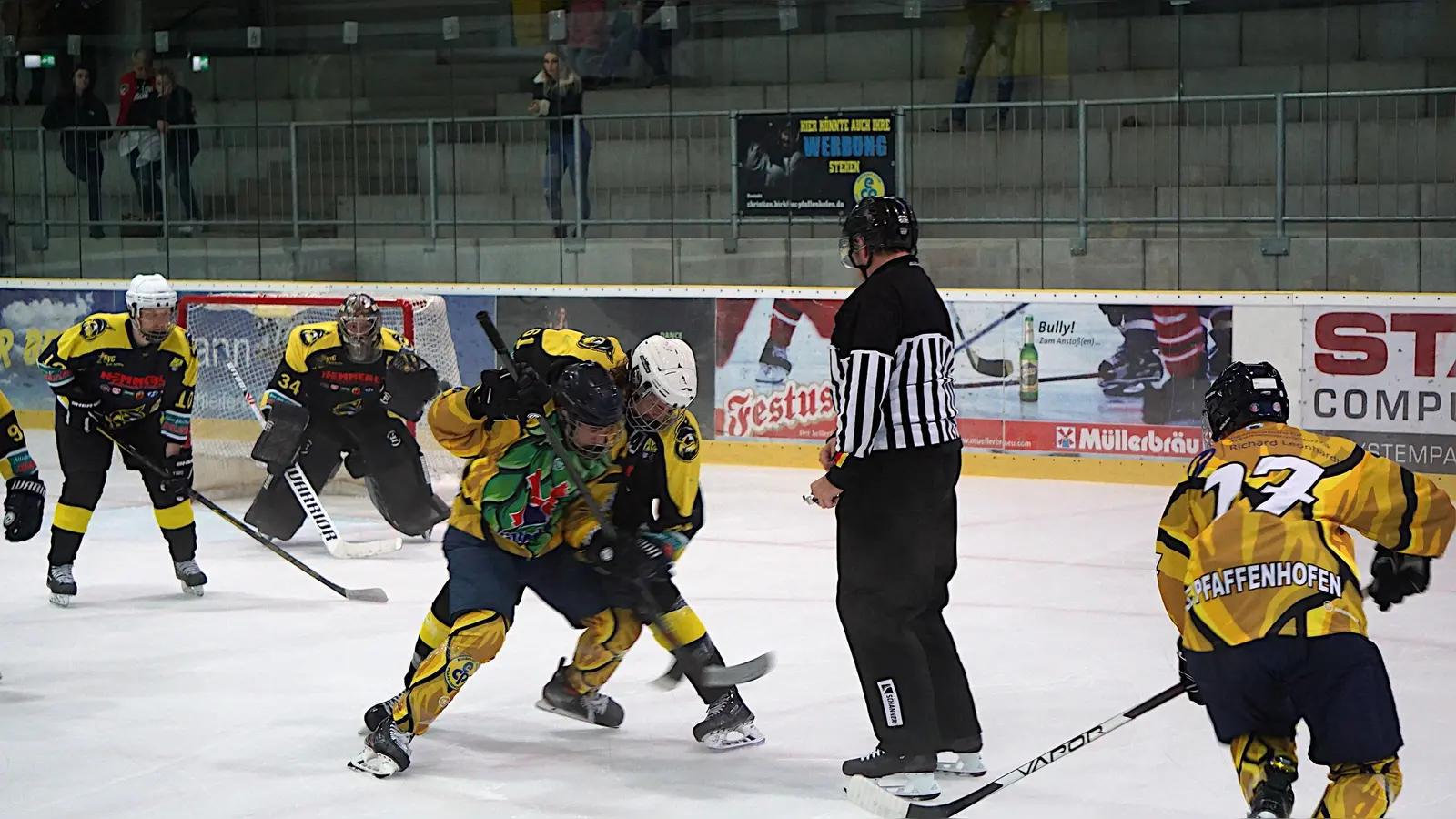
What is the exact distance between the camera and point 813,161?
32.1 ft

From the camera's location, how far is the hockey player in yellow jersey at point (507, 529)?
3.87m

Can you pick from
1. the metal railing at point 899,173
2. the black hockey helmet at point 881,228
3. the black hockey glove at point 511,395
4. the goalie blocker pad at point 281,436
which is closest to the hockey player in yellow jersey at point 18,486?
the black hockey glove at point 511,395

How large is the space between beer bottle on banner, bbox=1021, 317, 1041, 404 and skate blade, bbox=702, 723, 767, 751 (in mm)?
4723

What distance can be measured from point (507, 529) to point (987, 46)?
636cm

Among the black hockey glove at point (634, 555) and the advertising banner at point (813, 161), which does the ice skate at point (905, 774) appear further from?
the advertising banner at point (813, 161)

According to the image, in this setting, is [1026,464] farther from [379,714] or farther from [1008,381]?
[379,714]

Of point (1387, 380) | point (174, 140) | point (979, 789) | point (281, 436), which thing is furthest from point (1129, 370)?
point (174, 140)

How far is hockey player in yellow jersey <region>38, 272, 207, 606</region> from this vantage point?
19.9ft

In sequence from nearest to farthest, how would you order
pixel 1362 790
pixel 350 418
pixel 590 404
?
pixel 1362 790 → pixel 590 404 → pixel 350 418

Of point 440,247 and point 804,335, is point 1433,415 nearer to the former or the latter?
point 804,335

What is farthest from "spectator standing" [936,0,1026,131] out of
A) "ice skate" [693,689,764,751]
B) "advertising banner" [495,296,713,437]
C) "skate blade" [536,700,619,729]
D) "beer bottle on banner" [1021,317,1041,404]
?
"ice skate" [693,689,764,751]

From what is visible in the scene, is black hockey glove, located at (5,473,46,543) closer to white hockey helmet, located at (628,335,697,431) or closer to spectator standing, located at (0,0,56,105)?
white hockey helmet, located at (628,335,697,431)

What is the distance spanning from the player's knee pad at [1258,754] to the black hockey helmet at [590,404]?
144 centimetres

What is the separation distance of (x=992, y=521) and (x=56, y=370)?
379 centimetres
